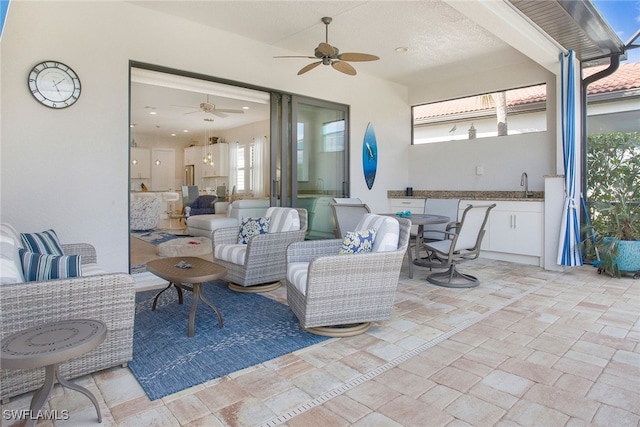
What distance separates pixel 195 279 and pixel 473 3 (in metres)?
3.29

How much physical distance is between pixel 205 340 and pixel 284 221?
170 cm

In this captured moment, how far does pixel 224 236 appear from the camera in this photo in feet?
13.6

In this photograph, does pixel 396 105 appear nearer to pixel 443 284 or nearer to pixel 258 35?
pixel 258 35

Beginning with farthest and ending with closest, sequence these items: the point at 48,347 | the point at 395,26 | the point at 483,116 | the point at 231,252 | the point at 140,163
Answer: the point at 140,163, the point at 483,116, the point at 395,26, the point at 231,252, the point at 48,347

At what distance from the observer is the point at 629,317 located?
3.16 meters

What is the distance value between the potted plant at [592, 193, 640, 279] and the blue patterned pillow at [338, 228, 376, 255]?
3.51 meters

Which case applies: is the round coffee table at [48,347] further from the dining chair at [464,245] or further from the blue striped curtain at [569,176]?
the blue striped curtain at [569,176]

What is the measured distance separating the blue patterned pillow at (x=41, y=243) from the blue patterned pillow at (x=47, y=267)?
0.57m

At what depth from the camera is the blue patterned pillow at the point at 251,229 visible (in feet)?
13.5

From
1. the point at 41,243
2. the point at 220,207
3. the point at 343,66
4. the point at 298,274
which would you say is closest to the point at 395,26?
the point at 343,66

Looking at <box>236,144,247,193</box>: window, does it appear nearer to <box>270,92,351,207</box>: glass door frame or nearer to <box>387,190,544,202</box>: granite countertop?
<box>387,190,544,202</box>: granite countertop

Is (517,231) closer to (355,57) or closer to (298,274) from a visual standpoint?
(355,57)

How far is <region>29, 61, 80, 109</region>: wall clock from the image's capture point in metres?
3.42

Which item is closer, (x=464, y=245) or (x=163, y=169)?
(x=464, y=245)
